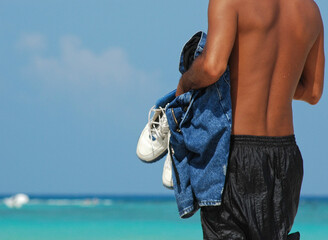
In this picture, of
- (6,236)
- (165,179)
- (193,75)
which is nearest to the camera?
(193,75)

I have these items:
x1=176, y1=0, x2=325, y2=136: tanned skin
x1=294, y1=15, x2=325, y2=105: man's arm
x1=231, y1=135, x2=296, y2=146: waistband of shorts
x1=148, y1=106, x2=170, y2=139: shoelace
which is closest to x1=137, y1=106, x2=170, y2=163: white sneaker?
x1=148, y1=106, x2=170, y2=139: shoelace

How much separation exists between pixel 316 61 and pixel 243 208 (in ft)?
2.40

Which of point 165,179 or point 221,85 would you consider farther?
point 165,179

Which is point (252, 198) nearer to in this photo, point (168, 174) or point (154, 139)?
point (168, 174)

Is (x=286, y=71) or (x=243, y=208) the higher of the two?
(x=286, y=71)

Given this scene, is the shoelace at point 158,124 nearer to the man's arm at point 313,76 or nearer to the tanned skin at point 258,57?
the tanned skin at point 258,57

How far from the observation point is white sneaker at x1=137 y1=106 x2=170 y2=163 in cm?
236

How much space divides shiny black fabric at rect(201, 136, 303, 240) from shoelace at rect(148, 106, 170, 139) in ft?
0.99

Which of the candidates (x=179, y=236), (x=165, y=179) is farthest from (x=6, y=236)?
(x=165, y=179)

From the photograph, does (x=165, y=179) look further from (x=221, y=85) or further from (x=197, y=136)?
(x=221, y=85)

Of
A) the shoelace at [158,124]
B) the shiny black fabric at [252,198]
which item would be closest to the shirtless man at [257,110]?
the shiny black fabric at [252,198]

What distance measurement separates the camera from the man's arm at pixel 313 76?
95.7 inches

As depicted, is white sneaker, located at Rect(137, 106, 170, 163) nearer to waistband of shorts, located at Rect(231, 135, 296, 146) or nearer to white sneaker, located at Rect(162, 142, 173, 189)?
white sneaker, located at Rect(162, 142, 173, 189)

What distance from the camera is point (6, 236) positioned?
939 centimetres
